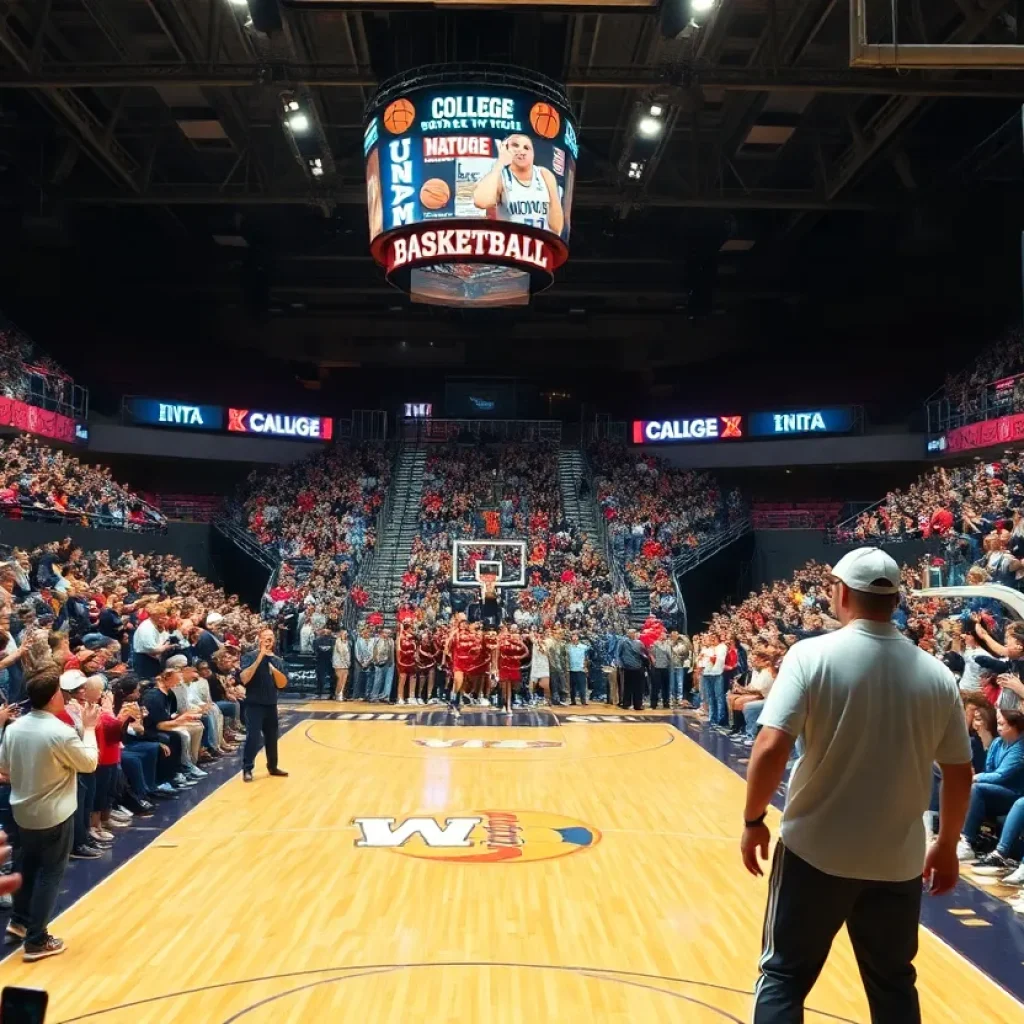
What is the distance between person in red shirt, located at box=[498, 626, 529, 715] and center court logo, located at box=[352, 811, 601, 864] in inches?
319

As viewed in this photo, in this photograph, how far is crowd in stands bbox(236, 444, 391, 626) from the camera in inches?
905

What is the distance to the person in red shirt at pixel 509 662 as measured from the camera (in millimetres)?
17672

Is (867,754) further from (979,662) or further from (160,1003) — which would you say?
(979,662)

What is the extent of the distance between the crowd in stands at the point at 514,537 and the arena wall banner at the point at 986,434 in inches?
373

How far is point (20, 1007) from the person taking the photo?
5.32 ft

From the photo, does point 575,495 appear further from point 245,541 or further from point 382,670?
point 382,670

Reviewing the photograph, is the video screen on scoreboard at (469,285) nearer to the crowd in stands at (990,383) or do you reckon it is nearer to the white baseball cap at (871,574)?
the crowd in stands at (990,383)

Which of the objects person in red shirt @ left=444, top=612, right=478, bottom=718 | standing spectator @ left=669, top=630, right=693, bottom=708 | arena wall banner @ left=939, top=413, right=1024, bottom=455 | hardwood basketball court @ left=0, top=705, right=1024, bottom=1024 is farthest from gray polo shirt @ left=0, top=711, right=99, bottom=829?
arena wall banner @ left=939, top=413, right=1024, bottom=455

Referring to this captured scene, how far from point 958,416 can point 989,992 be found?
22.7 meters

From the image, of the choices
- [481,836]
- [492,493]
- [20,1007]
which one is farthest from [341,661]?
[20,1007]

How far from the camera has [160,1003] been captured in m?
4.97

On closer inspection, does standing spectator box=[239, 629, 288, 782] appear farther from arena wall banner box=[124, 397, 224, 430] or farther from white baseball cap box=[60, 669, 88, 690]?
arena wall banner box=[124, 397, 224, 430]

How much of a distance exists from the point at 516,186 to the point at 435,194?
1109 mm

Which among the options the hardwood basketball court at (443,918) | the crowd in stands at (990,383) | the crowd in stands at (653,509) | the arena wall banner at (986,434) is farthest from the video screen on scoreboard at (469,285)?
the crowd in stands at (990,383)
